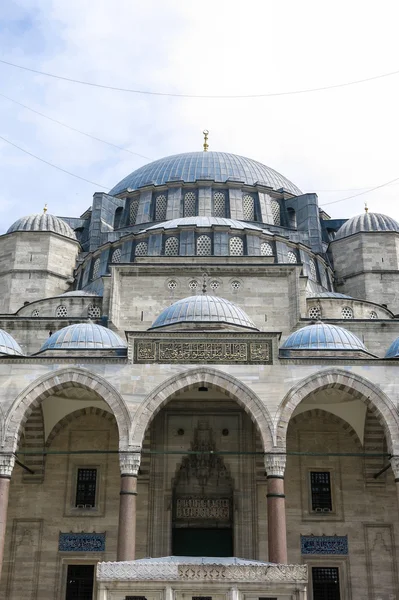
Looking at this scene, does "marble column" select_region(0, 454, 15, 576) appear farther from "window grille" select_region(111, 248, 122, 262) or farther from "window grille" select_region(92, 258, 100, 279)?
"window grille" select_region(92, 258, 100, 279)

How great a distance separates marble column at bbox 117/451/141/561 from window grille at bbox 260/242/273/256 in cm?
978

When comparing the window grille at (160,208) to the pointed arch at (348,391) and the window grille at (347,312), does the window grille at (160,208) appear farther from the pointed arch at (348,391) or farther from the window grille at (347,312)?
the pointed arch at (348,391)

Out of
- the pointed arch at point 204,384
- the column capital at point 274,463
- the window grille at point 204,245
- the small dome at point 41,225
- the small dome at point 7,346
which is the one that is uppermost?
the small dome at point 41,225

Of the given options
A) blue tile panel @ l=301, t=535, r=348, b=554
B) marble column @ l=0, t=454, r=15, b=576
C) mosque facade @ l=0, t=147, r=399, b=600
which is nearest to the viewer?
marble column @ l=0, t=454, r=15, b=576

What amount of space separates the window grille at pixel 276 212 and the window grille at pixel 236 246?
4.85 meters

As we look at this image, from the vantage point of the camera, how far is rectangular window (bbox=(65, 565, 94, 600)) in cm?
1702

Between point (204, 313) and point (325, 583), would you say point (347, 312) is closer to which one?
point (204, 313)

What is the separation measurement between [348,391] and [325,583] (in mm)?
4478

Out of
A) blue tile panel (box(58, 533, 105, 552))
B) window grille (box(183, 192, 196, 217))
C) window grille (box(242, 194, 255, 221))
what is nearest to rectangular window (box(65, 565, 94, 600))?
blue tile panel (box(58, 533, 105, 552))

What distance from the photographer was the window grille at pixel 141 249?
2342 centimetres

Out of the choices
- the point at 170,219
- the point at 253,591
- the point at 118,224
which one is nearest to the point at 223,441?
the point at 253,591

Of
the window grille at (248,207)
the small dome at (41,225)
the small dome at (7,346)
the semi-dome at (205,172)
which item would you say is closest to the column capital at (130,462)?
the small dome at (7,346)

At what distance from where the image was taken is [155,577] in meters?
9.75

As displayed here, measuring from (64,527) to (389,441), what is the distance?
24.5ft
